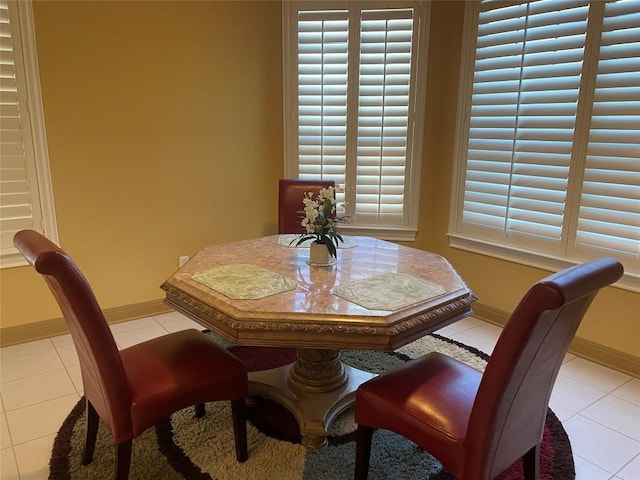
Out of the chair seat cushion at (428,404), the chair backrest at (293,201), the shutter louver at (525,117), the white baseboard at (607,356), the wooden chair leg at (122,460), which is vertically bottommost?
the white baseboard at (607,356)

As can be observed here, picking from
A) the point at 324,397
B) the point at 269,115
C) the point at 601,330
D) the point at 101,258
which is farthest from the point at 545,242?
the point at 101,258

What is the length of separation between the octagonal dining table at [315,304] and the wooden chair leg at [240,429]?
0.28 m

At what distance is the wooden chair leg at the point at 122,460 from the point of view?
1.59 m

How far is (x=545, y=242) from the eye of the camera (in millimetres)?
3088

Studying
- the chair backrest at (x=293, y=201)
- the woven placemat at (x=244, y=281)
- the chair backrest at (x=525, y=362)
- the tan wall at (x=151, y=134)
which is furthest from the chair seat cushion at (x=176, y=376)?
the tan wall at (x=151, y=134)

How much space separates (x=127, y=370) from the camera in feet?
5.67

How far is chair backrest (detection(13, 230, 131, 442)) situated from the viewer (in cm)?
139

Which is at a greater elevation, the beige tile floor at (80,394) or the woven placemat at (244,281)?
the woven placemat at (244,281)

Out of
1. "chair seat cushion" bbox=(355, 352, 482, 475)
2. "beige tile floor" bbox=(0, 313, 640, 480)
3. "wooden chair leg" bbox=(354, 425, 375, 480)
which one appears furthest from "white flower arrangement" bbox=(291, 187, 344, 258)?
"beige tile floor" bbox=(0, 313, 640, 480)

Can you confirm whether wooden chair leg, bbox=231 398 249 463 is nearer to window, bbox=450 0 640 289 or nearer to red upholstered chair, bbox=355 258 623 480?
red upholstered chair, bbox=355 258 623 480

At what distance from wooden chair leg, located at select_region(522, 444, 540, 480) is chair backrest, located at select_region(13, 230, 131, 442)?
1.42 m

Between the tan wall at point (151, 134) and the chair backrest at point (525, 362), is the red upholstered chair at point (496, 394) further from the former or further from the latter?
the tan wall at point (151, 134)

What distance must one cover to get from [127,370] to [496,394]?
1291 mm

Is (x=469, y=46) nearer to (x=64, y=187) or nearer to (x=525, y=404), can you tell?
(x=525, y=404)
